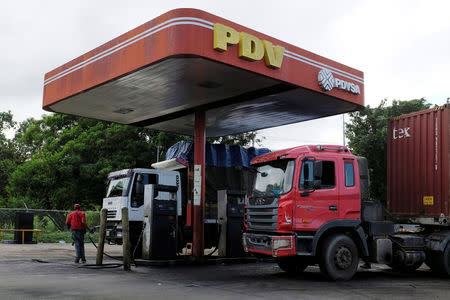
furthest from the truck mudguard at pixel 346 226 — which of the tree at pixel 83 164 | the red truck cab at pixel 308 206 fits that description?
the tree at pixel 83 164

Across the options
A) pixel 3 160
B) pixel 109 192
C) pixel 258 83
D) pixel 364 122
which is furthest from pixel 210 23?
pixel 3 160

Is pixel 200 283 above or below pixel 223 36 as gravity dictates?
below

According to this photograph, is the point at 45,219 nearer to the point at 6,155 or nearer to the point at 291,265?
the point at 291,265

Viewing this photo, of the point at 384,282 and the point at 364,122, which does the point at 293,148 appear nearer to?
the point at 384,282

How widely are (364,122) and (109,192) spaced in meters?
21.4

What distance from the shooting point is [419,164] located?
12.8 meters

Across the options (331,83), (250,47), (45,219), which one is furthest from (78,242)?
(45,219)

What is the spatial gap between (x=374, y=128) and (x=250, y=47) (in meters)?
21.8

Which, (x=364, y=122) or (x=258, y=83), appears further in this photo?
(x=364, y=122)

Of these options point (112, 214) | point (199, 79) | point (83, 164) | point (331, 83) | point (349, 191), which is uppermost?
point (331, 83)

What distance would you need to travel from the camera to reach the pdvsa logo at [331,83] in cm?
1473

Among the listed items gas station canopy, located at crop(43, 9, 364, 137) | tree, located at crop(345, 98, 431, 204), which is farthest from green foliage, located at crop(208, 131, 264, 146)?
gas station canopy, located at crop(43, 9, 364, 137)

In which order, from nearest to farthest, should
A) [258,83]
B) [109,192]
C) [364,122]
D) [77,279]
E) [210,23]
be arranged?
[77,279] → [210,23] → [258,83] → [109,192] → [364,122]

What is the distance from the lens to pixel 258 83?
1418 centimetres
